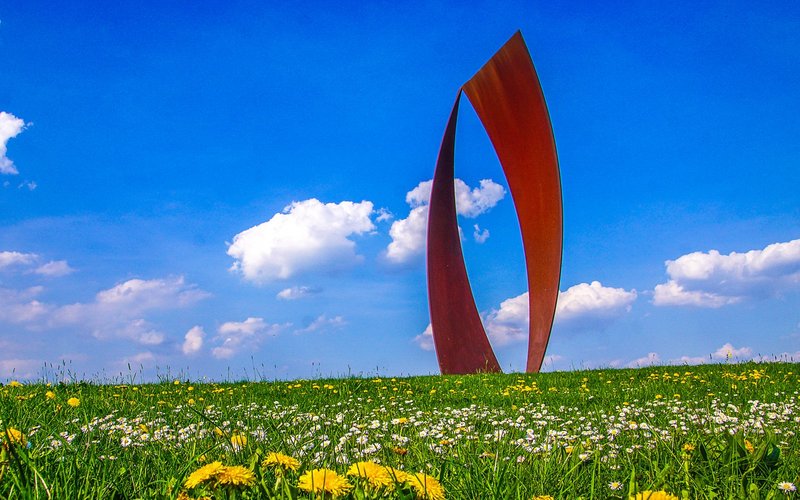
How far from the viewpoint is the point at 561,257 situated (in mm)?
11383

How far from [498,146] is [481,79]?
139cm

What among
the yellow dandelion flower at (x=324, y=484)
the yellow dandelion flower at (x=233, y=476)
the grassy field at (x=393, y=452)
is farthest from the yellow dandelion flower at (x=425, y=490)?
the yellow dandelion flower at (x=233, y=476)

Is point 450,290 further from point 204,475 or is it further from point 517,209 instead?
point 204,475

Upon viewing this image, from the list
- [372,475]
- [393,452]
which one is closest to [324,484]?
[372,475]

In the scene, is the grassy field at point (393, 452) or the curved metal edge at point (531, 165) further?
the curved metal edge at point (531, 165)

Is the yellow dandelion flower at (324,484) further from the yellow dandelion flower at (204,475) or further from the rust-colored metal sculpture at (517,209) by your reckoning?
the rust-colored metal sculpture at (517,209)

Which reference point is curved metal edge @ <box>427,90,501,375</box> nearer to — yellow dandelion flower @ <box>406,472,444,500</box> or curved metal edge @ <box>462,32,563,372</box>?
curved metal edge @ <box>462,32,563,372</box>

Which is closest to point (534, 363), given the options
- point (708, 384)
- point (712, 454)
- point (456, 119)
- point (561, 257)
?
point (561, 257)

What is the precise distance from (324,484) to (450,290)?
11.3 meters

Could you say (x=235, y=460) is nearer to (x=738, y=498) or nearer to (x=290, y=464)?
(x=290, y=464)

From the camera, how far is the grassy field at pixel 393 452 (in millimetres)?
1700

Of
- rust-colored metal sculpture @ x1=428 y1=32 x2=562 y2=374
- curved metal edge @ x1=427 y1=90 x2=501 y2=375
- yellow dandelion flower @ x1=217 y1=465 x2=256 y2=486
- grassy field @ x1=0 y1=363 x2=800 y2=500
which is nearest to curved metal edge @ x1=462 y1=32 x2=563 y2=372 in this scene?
rust-colored metal sculpture @ x1=428 y1=32 x2=562 y2=374

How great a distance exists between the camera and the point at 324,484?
1.44 meters

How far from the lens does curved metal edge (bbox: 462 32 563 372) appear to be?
37.7ft
